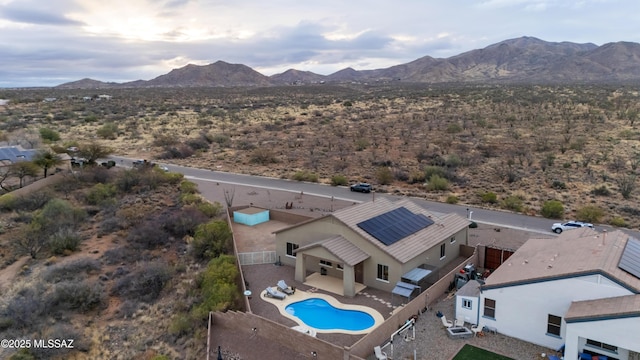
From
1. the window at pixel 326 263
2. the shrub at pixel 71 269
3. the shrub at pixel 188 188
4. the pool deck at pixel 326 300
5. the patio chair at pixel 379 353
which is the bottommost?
the pool deck at pixel 326 300

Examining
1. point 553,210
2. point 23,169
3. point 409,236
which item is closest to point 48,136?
point 23,169

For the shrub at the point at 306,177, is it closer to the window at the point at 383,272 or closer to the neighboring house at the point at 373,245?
the neighboring house at the point at 373,245

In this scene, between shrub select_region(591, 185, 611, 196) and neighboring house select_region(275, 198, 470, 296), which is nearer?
neighboring house select_region(275, 198, 470, 296)

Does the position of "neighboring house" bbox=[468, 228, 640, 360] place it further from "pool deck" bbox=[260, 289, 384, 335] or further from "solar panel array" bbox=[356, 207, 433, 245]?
"solar panel array" bbox=[356, 207, 433, 245]

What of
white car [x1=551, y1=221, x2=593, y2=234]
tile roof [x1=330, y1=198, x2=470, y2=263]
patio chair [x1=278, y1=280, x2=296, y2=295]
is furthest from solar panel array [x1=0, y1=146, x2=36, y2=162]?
white car [x1=551, y1=221, x2=593, y2=234]

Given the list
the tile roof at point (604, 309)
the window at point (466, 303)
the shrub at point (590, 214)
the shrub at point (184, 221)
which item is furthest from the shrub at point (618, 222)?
the shrub at point (184, 221)

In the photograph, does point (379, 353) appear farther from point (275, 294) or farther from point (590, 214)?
point (590, 214)
